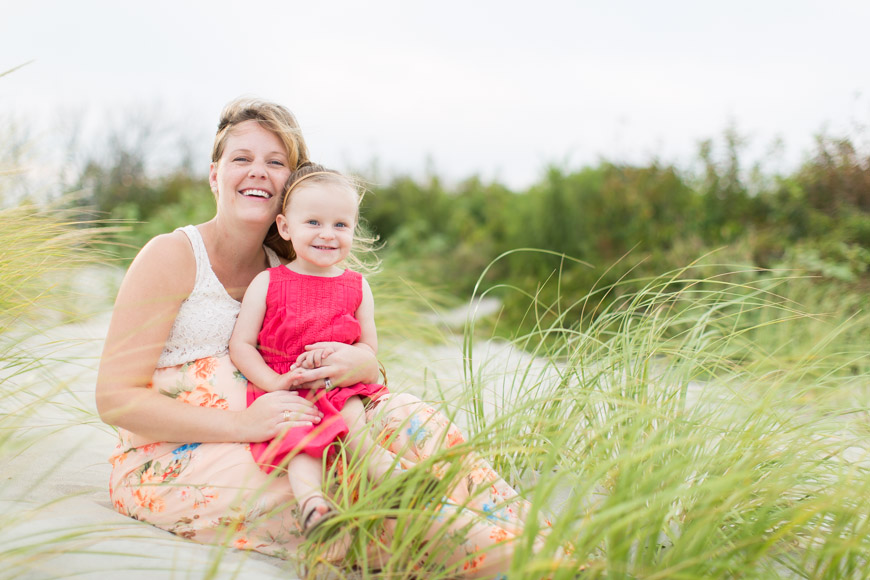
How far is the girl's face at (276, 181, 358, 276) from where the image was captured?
2.42 metres

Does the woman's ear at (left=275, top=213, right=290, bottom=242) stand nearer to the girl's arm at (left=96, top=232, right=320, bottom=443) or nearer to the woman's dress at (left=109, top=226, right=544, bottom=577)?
the woman's dress at (left=109, top=226, right=544, bottom=577)

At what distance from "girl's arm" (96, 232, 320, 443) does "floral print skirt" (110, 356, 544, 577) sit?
9 centimetres

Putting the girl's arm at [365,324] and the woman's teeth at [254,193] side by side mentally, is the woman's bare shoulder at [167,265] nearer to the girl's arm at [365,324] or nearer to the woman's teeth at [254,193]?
the woman's teeth at [254,193]

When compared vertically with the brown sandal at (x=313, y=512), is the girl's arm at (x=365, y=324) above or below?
above

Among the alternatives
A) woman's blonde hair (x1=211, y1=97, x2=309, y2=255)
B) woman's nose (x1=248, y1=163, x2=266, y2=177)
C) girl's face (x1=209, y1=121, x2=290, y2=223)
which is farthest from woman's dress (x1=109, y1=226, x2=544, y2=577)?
woman's blonde hair (x1=211, y1=97, x2=309, y2=255)

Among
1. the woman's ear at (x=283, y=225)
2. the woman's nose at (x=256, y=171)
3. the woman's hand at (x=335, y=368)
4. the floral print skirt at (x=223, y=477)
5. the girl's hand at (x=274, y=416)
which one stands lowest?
the floral print skirt at (x=223, y=477)

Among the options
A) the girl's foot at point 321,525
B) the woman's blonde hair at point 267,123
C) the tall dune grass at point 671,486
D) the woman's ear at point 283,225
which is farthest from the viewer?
the woman's blonde hair at point 267,123

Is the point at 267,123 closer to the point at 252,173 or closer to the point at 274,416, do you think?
the point at 252,173

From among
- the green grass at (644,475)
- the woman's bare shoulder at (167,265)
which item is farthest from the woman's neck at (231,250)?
the green grass at (644,475)

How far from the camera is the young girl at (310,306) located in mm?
2301

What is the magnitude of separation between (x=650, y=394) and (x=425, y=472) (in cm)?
112

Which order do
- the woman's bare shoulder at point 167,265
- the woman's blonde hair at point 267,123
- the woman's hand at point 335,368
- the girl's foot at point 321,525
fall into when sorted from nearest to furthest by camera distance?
the girl's foot at point 321,525 → the woman's hand at point 335,368 → the woman's bare shoulder at point 167,265 → the woman's blonde hair at point 267,123

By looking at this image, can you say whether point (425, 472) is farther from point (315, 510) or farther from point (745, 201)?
point (745, 201)

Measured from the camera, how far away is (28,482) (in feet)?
8.16
